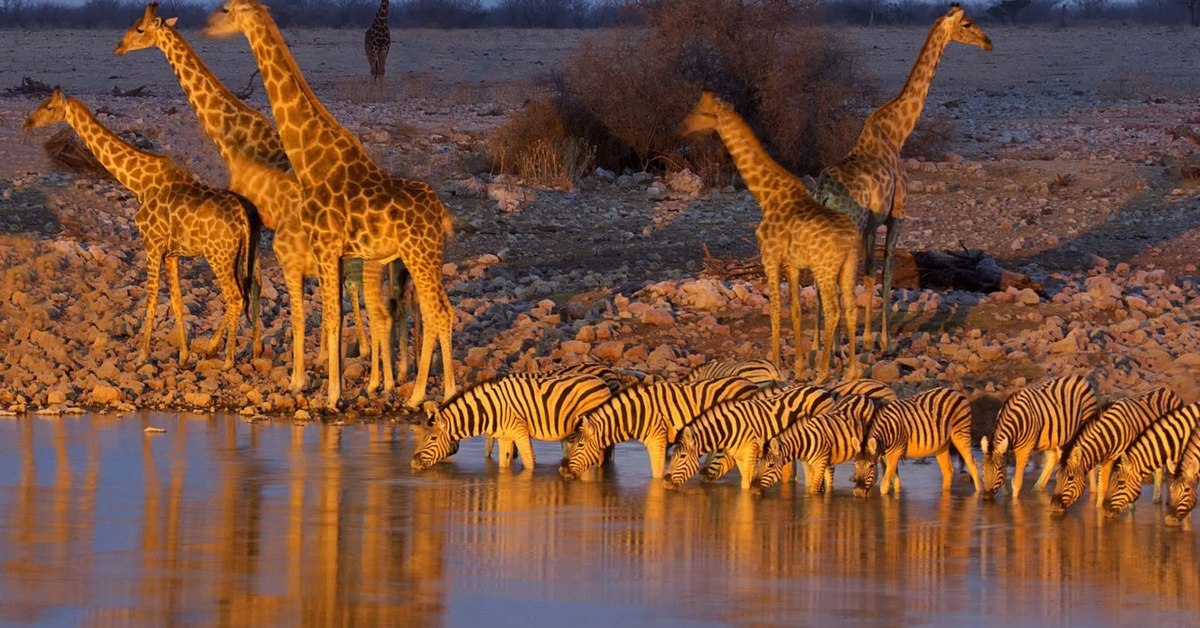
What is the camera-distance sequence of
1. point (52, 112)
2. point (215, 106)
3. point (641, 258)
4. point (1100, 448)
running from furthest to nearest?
point (641, 258) < point (52, 112) < point (215, 106) < point (1100, 448)

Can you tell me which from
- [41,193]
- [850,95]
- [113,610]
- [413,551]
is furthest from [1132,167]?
[113,610]

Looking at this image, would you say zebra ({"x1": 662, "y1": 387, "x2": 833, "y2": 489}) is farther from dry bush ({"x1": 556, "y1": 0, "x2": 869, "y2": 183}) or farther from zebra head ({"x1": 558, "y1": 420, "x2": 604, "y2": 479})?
dry bush ({"x1": 556, "y1": 0, "x2": 869, "y2": 183})

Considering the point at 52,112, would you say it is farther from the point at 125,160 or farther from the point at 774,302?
the point at 774,302

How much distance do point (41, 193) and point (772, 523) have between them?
45.3 feet

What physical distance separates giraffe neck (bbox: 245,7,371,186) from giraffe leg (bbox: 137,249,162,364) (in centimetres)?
177

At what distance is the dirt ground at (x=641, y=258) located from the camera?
1427 cm

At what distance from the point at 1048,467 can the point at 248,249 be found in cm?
673

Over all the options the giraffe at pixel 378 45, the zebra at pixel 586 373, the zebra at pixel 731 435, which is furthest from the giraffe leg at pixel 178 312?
the giraffe at pixel 378 45

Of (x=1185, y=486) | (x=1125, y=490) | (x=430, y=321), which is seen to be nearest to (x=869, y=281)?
(x=430, y=321)

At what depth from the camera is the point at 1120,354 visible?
46.6 ft

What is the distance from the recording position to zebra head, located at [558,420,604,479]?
35.1 feet

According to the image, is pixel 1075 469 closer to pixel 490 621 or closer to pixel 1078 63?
pixel 490 621

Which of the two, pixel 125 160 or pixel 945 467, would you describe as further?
pixel 125 160

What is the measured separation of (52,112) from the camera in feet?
54.0
